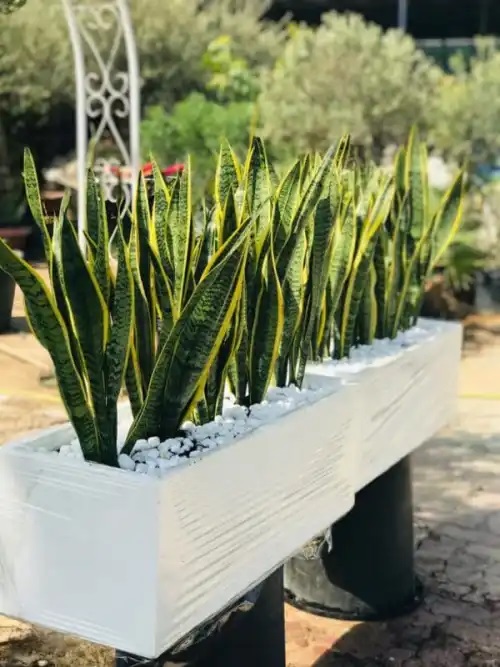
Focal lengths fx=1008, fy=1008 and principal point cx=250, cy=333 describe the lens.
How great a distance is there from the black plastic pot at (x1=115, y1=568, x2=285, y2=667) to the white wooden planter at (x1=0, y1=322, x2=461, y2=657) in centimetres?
12

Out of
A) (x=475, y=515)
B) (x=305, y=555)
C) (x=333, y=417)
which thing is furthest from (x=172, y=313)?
(x=475, y=515)

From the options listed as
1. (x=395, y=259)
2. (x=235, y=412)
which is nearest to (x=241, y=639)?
(x=235, y=412)

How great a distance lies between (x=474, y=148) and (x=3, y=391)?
4.36 meters

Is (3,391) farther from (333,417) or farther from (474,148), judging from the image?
(474,148)

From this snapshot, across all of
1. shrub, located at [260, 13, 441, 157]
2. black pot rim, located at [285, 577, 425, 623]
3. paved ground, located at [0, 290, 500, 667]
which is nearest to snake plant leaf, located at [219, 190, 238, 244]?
paved ground, located at [0, 290, 500, 667]

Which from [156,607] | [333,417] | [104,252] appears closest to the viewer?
[156,607]

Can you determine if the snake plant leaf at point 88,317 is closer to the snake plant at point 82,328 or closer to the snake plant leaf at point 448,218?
the snake plant at point 82,328

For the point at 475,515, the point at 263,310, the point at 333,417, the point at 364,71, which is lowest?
the point at 475,515

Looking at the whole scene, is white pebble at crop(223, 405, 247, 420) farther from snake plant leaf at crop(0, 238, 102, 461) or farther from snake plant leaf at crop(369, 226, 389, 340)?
snake plant leaf at crop(369, 226, 389, 340)

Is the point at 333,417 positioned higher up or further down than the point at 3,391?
higher up

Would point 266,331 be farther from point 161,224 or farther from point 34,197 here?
point 34,197

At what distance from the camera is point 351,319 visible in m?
2.58

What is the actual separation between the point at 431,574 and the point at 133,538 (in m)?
1.84

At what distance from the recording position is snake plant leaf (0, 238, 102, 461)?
164cm
